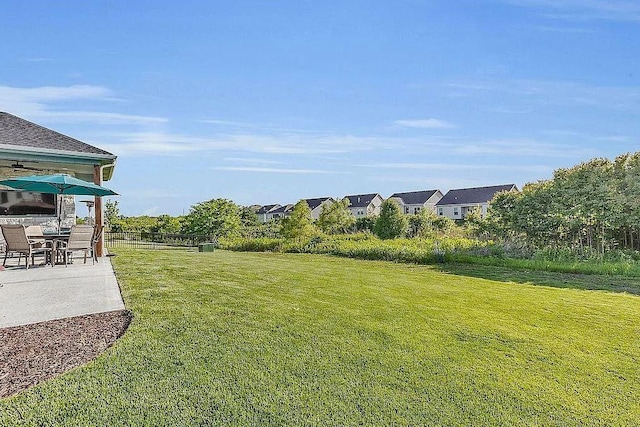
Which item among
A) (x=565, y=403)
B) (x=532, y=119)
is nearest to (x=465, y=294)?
(x=565, y=403)

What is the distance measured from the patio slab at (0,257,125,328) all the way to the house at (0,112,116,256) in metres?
2.54

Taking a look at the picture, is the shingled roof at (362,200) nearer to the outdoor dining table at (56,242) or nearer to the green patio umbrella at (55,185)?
the green patio umbrella at (55,185)

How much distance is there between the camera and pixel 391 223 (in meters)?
21.6

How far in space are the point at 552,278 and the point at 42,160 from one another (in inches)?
488

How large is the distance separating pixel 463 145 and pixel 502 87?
472 centimetres

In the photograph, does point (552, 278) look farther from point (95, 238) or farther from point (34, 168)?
point (34, 168)

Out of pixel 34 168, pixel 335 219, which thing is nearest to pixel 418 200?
pixel 335 219

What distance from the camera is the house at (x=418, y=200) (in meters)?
53.0

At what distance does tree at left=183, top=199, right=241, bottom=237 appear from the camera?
24250 millimetres

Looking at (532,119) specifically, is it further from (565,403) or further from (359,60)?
(565,403)

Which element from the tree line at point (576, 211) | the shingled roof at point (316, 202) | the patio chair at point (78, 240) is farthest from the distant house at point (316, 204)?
the patio chair at point (78, 240)

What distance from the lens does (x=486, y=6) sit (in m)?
9.32

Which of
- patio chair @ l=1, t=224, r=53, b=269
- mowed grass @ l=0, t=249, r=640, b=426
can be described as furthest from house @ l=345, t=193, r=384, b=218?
mowed grass @ l=0, t=249, r=640, b=426

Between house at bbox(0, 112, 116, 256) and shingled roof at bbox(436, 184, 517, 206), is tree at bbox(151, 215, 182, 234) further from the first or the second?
shingled roof at bbox(436, 184, 517, 206)
